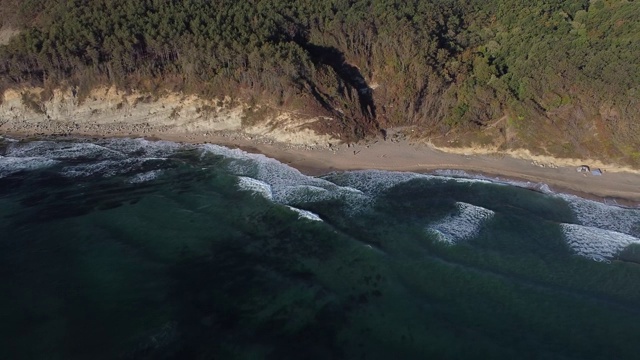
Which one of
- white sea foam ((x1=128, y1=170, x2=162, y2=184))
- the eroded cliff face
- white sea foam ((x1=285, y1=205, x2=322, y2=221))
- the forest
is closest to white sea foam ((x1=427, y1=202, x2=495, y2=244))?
Answer: white sea foam ((x1=285, y1=205, x2=322, y2=221))

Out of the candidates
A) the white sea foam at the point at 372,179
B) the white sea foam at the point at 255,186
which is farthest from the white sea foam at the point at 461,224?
the white sea foam at the point at 255,186

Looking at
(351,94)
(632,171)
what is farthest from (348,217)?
(632,171)

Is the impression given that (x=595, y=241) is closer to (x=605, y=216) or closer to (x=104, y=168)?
(x=605, y=216)

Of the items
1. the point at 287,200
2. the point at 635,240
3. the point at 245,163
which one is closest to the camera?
the point at 635,240

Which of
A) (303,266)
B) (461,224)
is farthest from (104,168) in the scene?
(461,224)

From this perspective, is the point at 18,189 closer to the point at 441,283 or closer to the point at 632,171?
the point at 441,283
